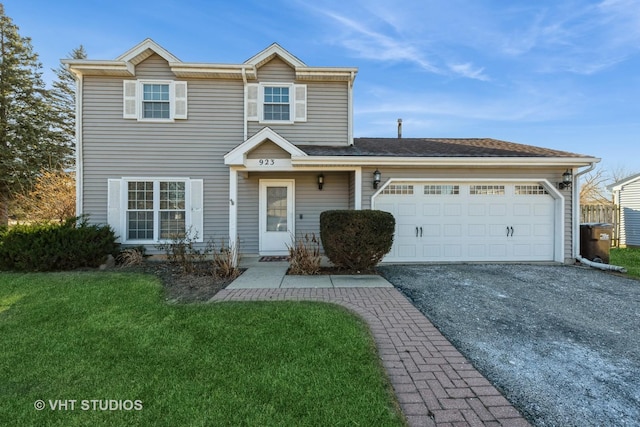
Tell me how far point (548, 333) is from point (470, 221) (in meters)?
4.90

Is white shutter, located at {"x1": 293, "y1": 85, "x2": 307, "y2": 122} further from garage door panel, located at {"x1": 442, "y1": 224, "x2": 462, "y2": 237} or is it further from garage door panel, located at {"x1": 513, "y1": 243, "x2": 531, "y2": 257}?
garage door panel, located at {"x1": 513, "y1": 243, "x2": 531, "y2": 257}

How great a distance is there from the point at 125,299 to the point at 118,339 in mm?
1729

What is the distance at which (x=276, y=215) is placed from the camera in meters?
9.50

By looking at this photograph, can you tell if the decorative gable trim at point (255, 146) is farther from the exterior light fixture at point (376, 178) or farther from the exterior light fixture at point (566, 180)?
the exterior light fixture at point (566, 180)

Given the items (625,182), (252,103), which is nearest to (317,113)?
(252,103)

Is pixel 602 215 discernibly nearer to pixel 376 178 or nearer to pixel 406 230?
pixel 406 230

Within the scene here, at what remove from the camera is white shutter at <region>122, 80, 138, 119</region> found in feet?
29.7

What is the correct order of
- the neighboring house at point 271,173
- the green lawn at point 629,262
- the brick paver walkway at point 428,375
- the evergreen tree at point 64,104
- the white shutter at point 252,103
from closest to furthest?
the brick paver walkway at point 428,375, the green lawn at point 629,262, the neighboring house at point 271,173, the white shutter at point 252,103, the evergreen tree at point 64,104

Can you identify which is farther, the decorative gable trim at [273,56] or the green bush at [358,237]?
the decorative gable trim at [273,56]

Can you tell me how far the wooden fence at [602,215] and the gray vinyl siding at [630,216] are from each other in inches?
22.5

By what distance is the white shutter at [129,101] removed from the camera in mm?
9062

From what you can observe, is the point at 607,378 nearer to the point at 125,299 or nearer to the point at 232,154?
the point at 125,299

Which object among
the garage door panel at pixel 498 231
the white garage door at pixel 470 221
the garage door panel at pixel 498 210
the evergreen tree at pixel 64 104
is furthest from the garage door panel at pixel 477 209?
the evergreen tree at pixel 64 104

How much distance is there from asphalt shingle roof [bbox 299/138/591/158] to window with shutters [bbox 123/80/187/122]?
13.7 ft
